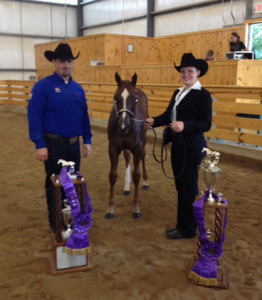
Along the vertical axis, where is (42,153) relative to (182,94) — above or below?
below

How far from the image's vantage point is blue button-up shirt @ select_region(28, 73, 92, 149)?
2773 millimetres

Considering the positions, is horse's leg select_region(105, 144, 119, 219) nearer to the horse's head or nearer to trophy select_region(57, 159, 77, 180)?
the horse's head

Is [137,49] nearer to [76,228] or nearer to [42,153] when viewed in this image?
[42,153]

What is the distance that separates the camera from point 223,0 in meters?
12.6

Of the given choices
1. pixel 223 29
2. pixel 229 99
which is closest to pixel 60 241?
pixel 229 99

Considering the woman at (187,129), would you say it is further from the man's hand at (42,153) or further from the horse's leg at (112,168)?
the man's hand at (42,153)

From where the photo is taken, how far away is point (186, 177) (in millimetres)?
3072

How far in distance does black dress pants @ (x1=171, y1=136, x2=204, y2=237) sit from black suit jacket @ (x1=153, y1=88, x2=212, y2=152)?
5 centimetres

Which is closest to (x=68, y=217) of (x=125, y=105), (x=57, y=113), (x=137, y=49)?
(x=57, y=113)

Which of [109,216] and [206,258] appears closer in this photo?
[206,258]

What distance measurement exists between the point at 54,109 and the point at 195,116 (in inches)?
48.2

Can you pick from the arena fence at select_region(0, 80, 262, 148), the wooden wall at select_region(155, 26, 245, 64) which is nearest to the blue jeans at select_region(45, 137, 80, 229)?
the arena fence at select_region(0, 80, 262, 148)

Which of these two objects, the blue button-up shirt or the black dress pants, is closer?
the blue button-up shirt

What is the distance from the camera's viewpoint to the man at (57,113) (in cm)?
277
